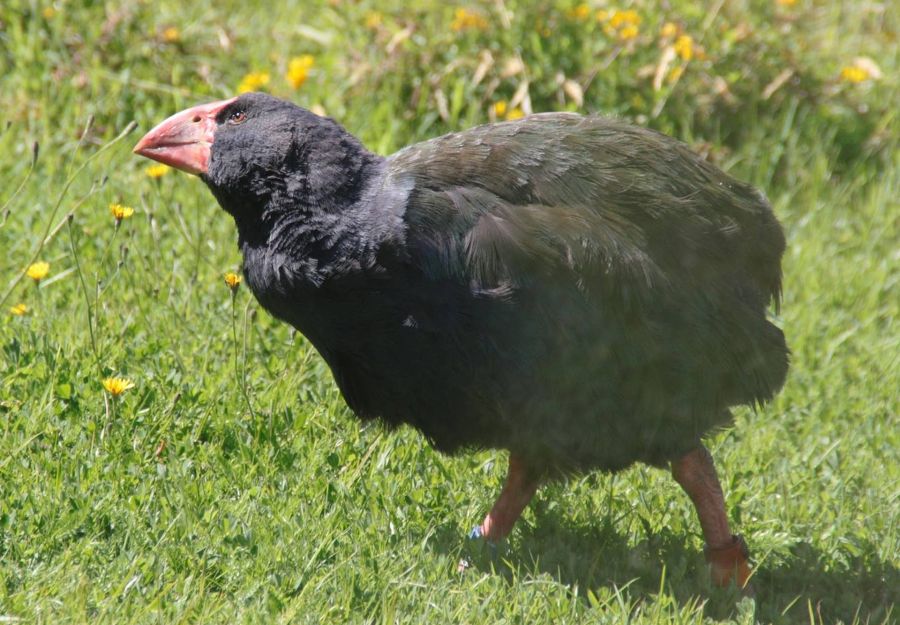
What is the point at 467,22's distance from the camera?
5.22 m

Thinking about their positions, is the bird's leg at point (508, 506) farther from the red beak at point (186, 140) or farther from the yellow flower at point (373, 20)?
the yellow flower at point (373, 20)

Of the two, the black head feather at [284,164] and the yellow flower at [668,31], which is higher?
the black head feather at [284,164]

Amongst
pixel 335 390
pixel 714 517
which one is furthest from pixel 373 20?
pixel 714 517

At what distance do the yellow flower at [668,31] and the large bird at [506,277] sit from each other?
7.30 ft

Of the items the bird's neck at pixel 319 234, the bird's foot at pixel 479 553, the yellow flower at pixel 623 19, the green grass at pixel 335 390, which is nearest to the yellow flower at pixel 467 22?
the green grass at pixel 335 390

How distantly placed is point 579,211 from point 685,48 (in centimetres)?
245

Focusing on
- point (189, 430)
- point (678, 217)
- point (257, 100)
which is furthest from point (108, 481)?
point (678, 217)

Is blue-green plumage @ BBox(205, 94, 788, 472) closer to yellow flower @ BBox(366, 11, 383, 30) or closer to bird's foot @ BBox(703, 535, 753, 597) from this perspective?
bird's foot @ BBox(703, 535, 753, 597)

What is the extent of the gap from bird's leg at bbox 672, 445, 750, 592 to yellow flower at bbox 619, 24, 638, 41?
2.43 metres

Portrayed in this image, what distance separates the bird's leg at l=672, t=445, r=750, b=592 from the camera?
3.40 metres

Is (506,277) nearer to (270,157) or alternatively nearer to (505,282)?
(505,282)

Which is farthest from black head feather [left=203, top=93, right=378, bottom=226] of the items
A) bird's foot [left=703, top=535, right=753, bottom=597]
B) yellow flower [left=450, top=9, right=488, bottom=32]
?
yellow flower [left=450, top=9, right=488, bottom=32]

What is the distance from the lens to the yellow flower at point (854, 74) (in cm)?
571

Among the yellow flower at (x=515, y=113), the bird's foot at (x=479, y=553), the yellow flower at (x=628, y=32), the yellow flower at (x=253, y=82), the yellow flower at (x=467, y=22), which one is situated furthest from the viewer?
the yellow flower at (x=628, y=32)
